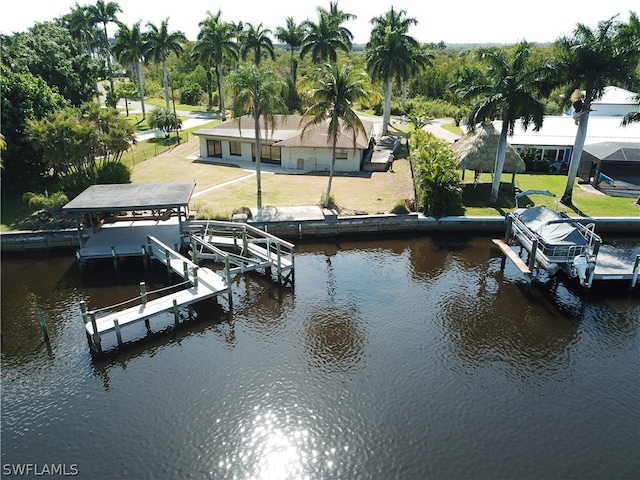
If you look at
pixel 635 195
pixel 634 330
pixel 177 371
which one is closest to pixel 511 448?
pixel 634 330

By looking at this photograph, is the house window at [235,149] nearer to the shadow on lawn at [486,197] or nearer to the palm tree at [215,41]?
the palm tree at [215,41]

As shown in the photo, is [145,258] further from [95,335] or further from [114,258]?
[95,335]

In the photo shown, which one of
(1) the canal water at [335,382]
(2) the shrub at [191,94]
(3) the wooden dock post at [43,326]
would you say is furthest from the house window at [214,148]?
(2) the shrub at [191,94]

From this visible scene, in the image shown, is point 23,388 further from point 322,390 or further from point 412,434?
point 412,434

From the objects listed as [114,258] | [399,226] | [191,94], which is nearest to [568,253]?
[399,226]

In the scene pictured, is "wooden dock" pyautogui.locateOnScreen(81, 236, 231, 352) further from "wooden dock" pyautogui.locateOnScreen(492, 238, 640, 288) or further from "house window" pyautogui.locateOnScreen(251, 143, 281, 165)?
"house window" pyautogui.locateOnScreen(251, 143, 281, 165)

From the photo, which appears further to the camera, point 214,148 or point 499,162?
point 214,148
